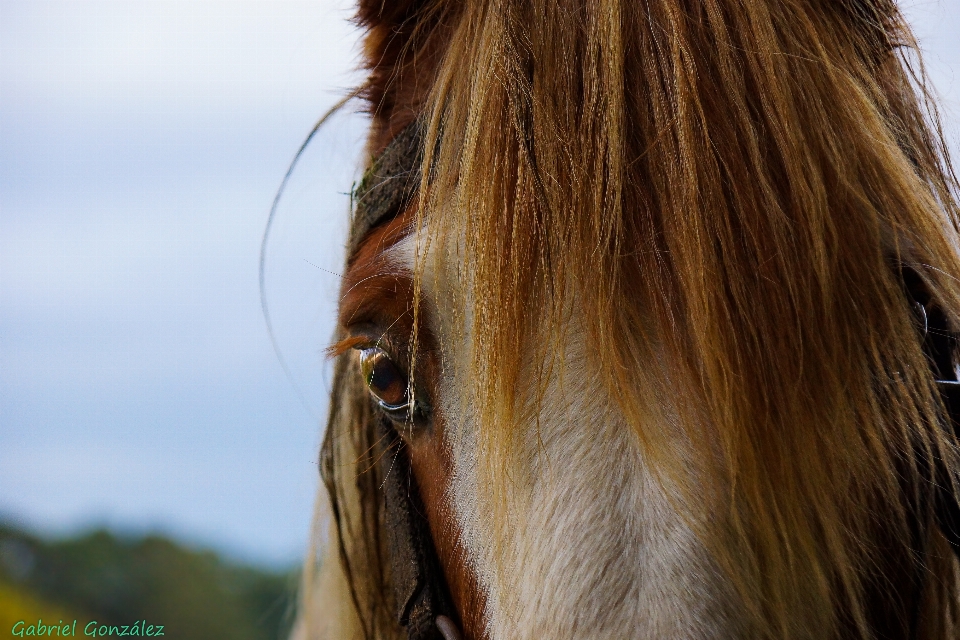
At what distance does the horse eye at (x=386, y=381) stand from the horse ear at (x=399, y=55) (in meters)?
0.46

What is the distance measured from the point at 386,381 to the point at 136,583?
6032 mm

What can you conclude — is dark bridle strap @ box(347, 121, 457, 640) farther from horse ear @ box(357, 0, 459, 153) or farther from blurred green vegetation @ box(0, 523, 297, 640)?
blurred green vegetation @ box(0, 523, 297, 640)

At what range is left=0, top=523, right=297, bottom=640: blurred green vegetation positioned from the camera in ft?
16.4

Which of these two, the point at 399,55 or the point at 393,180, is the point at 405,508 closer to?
the point at 393,180

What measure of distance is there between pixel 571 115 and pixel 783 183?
275 mm

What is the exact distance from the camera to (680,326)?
2.74 feet

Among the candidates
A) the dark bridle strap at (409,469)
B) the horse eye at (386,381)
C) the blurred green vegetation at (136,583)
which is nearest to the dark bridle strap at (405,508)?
the dark bridle strap at (409,469)

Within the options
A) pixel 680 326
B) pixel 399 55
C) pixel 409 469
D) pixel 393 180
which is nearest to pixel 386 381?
pixel 409 469

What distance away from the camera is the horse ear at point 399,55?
1321mm

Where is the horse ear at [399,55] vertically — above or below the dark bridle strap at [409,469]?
above

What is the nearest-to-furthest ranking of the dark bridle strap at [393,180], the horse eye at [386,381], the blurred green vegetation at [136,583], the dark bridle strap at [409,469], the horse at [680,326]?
the horse at [680,326] → the dark bridle strap at [409,469] → the horse eye at [386,381] → the dark bridle strap at [393,180] → the blurred green vegetation at [136,583]

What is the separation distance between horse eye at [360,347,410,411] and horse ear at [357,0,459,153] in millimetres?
459

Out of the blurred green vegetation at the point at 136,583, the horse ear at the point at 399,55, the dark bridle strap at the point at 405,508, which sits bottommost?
the blurred green vegetation at the point at 136,583

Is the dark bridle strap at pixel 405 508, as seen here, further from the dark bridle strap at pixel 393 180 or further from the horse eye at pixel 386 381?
the horse eye at pixel 386 381
